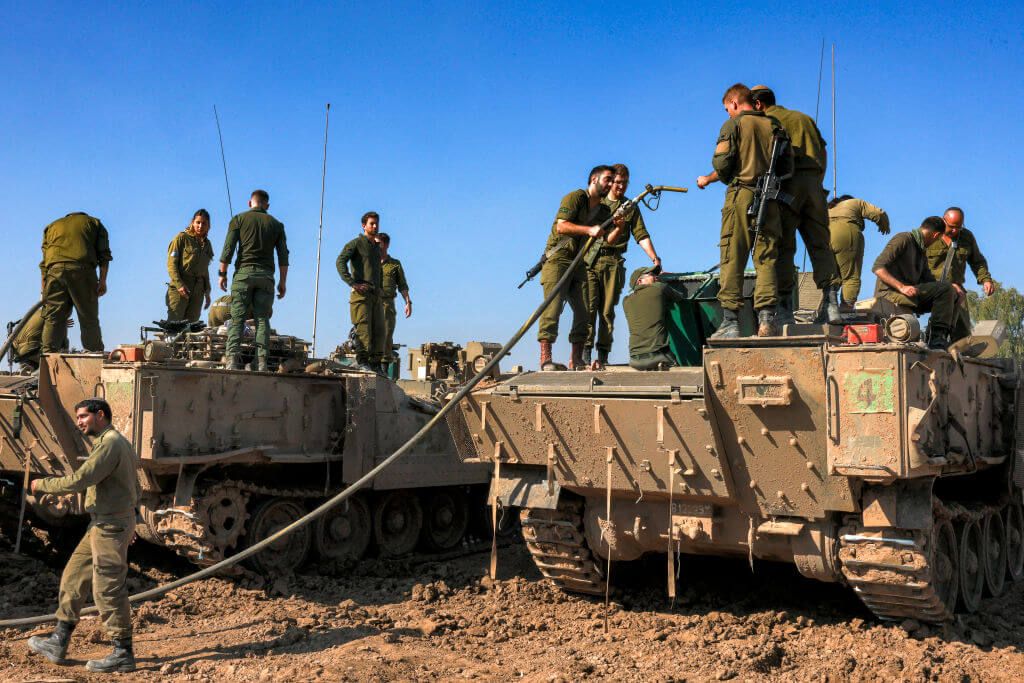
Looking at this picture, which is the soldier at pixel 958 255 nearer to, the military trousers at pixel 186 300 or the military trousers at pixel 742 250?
the military trousers at pixel 742 250

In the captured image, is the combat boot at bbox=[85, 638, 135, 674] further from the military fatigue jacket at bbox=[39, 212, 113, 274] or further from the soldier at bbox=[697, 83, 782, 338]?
the military fatigue jacket at bbox=[39, 212, 113, 274]

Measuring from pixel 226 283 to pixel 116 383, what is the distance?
251 centimetres

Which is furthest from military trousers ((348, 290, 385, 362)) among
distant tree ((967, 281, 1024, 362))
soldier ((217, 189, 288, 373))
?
distant tree ((967, 281, 1024, 362))

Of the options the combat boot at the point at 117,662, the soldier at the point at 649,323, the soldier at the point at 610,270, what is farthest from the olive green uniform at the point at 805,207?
the combat boot at the point at 117,662

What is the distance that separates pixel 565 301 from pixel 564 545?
2.25 metres

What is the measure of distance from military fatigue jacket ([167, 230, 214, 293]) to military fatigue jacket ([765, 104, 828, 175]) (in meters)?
7.57

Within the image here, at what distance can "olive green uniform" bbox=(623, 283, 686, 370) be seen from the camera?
7884mm

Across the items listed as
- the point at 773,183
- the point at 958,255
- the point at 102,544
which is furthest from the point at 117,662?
the point at 958,255

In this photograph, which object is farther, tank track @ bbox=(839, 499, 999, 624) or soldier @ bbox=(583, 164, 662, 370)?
soldier @ bbox=(583, 164, 662, 370)

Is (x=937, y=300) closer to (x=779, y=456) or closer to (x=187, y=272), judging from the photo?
(x=779, y=456)

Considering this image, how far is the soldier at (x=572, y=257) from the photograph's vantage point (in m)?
8.75

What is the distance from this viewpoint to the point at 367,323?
12109 mm

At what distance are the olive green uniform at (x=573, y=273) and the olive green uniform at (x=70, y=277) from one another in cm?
540

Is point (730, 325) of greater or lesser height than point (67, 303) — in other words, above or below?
below
